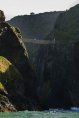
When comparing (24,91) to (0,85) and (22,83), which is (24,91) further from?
(0,85)

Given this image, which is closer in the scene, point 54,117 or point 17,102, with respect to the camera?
point 54,117

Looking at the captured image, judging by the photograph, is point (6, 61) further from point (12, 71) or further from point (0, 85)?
point (0, 85)

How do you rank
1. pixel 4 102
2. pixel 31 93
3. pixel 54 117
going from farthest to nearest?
pixel 31 93
pixel 4 102
pixel 54 117

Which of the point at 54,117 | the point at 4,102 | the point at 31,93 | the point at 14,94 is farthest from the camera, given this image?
the point at 31,93

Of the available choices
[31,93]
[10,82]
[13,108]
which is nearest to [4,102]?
[13,108]

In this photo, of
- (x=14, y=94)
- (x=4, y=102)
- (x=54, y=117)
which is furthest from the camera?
(x=14, y=94)

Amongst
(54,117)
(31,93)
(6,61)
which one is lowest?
(31,93)

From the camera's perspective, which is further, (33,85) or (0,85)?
(33,85)

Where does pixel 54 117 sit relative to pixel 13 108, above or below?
above

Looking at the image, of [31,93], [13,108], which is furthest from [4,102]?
[31,93]
